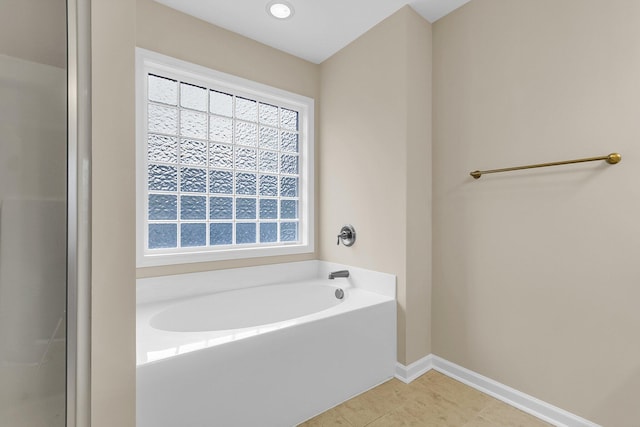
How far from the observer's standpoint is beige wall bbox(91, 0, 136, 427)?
87 centimetres

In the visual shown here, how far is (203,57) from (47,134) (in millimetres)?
1556

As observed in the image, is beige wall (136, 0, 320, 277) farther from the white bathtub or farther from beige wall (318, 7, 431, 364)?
beige wall (318, 7, 431, 364)

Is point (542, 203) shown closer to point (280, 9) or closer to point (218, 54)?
point (280, 9)

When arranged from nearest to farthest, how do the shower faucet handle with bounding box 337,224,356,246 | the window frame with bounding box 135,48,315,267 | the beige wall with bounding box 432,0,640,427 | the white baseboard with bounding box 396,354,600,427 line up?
the beige wall with bounding box 432,0,640,427, the white baseboard with bounding box 396,354,600,427, the window frame with bounding box 135,48,315,267, the shower faucet handle with bounding box 337,224,356,246

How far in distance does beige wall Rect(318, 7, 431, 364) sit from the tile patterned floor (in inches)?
9.1

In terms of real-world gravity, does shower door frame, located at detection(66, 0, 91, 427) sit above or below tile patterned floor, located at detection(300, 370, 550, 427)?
above

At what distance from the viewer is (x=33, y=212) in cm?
83

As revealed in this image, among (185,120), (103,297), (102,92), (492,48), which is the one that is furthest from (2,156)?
(492,48)

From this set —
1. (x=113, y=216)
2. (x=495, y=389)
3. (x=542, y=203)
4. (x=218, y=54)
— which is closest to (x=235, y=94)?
(x=218, y=54)

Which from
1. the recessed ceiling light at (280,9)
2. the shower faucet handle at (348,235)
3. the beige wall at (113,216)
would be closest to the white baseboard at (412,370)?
the shower faucet handle at (348,235)

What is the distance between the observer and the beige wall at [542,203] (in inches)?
51.6

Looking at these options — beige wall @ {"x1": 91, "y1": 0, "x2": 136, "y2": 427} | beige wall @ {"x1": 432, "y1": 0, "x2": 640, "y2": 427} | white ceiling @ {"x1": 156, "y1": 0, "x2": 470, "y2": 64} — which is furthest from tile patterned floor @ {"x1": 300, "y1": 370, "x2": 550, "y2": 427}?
white ceiling @ {"x1": 156, "y1": 0, "x2": 470, "y2": 64}

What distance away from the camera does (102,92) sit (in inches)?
34.6

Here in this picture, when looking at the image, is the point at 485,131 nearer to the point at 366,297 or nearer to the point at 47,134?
the point at 366,297
